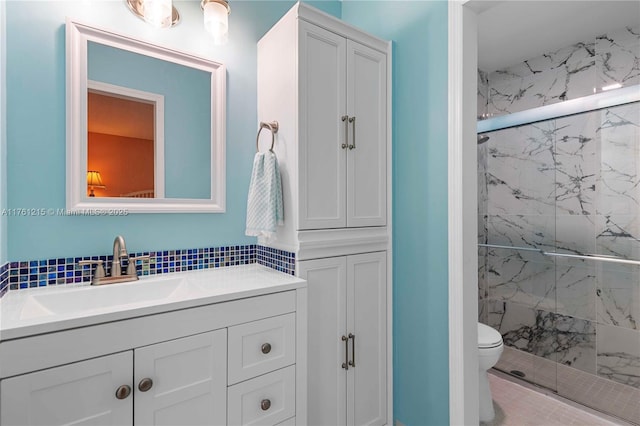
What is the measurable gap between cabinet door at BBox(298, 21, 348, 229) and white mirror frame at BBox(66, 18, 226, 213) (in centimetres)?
44

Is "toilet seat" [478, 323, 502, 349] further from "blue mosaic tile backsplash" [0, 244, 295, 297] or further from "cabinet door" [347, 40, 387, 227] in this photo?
"blue mosaic tile backsplash" [0, 244, 295, 297]

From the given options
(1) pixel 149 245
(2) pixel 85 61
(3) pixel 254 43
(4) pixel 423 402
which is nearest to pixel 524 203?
(4) pixel 423 402

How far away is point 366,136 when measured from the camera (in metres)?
1.66

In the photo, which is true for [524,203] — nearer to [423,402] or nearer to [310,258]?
[423,402]

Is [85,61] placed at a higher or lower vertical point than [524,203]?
higher

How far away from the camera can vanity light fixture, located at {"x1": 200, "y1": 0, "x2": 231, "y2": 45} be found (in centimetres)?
146

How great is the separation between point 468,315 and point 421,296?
0.76 feet

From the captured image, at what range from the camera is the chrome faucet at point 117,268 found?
1284 millimetres

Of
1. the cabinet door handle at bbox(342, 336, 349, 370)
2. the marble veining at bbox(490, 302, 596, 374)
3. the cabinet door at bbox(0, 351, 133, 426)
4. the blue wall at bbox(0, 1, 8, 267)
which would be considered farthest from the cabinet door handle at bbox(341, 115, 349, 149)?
the marble veining at bbox(490, 302, 596, 374)

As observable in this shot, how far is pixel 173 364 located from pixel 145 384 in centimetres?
9

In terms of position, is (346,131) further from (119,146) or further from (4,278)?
(4,278)

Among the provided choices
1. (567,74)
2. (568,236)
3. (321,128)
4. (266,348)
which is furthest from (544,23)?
(266,348)

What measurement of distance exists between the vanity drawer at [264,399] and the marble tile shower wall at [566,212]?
7.02 ft

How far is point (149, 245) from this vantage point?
1.45 metres
